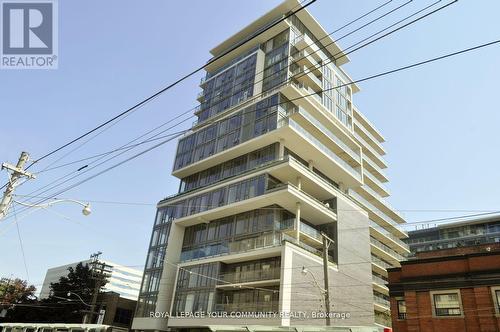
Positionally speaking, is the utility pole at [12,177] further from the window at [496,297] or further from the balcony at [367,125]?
the balcony at [367,125]

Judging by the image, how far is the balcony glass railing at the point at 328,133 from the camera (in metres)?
45.7

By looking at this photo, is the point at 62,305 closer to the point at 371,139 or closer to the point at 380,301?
the point at 380,301

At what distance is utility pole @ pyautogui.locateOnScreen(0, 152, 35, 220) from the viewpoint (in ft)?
54.4

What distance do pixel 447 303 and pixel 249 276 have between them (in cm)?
2041

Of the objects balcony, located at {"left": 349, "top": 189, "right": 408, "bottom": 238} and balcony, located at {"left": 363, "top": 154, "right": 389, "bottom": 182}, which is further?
balcony, located at {"left": 363, "top": 154, "right": 389, "bottom": 182}

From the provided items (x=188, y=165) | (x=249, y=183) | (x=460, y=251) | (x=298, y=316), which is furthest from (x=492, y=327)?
(x=188, y=165)

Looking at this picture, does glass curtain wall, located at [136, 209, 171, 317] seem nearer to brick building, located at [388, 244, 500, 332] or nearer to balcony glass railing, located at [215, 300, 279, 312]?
balcony glass railing, located at [215, 300, 279, 312]

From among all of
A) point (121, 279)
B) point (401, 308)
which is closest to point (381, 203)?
point (401, 308)

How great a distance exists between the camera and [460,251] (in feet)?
136

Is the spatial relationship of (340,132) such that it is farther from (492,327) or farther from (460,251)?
(492,327)

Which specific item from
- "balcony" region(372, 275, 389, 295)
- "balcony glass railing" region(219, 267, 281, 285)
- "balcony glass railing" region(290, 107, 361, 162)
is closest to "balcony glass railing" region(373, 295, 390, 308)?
"balcony" region(372, 275, 389, 295)

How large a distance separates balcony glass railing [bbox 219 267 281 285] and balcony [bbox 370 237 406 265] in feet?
85.7

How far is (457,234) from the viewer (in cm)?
8538

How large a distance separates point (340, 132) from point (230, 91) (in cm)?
1610
